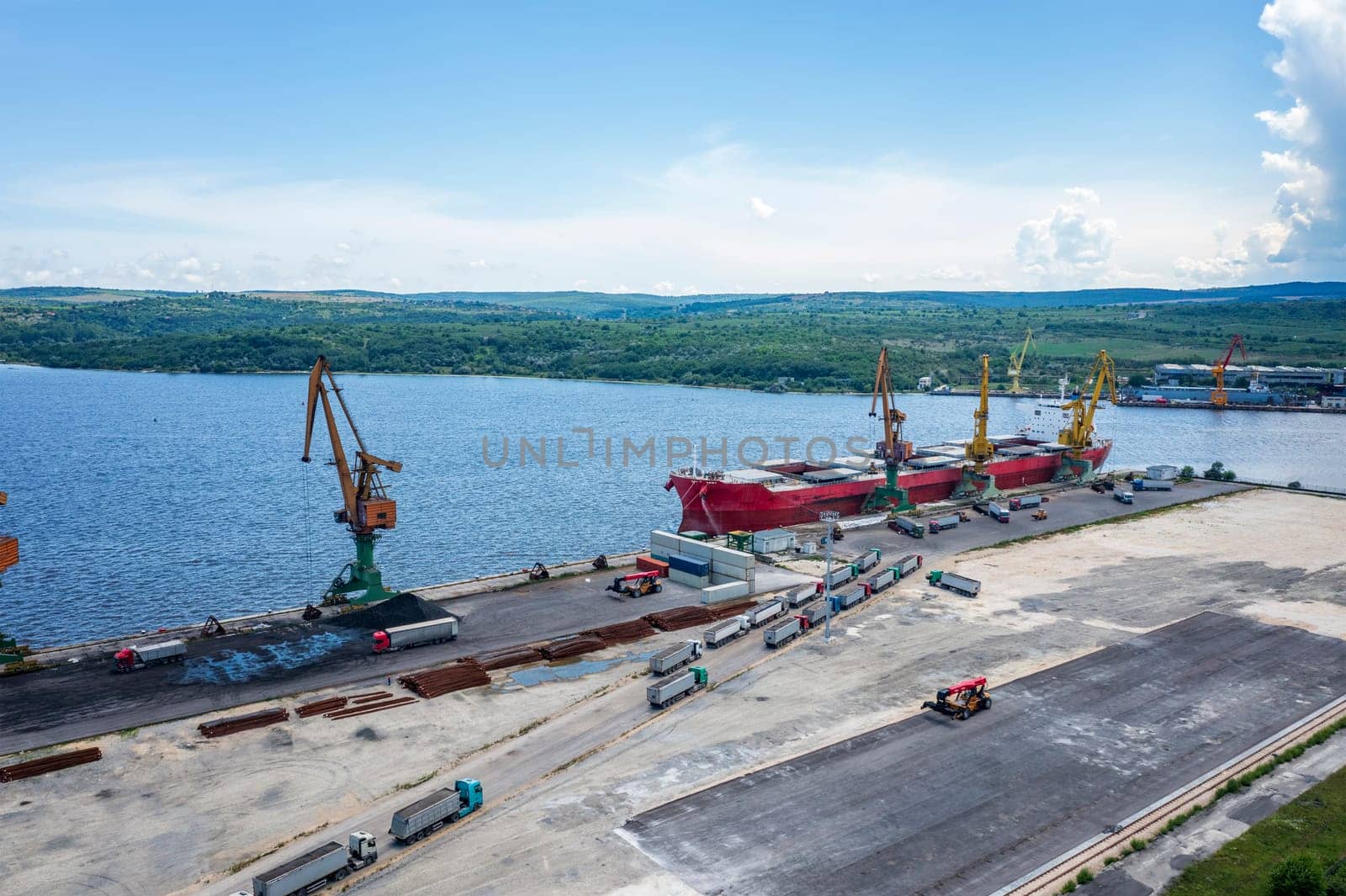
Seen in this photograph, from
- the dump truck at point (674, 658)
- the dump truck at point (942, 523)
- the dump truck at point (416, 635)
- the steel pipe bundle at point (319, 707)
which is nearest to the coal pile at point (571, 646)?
the dump truck at point (674, 658)

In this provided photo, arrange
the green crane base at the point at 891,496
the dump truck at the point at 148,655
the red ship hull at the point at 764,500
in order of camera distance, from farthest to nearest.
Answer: the green crane base at the point at 891,496, the red ship hull at the point at 764,500, the dump truck at the point at 148,655

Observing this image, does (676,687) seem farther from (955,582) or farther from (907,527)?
(907,527)

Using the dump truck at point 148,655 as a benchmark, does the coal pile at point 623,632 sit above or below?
below

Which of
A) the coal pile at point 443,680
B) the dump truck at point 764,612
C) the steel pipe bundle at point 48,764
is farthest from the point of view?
the dump truck at point 764,612

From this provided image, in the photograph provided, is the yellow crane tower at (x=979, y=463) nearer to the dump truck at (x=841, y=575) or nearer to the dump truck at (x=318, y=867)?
the dump truck at (x=841, y=575)

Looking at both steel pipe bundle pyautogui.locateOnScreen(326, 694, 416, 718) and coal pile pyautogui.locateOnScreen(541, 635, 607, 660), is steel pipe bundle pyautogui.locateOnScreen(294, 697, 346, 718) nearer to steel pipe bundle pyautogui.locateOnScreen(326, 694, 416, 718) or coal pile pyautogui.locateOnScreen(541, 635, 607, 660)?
steel pipe bundle pyautogui.locateOnScreen(326, 694, 416, 718)

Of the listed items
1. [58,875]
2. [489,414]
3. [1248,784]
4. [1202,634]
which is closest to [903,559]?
[1202,634]

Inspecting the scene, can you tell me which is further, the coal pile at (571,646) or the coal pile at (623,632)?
the coal pile at (623,632)
